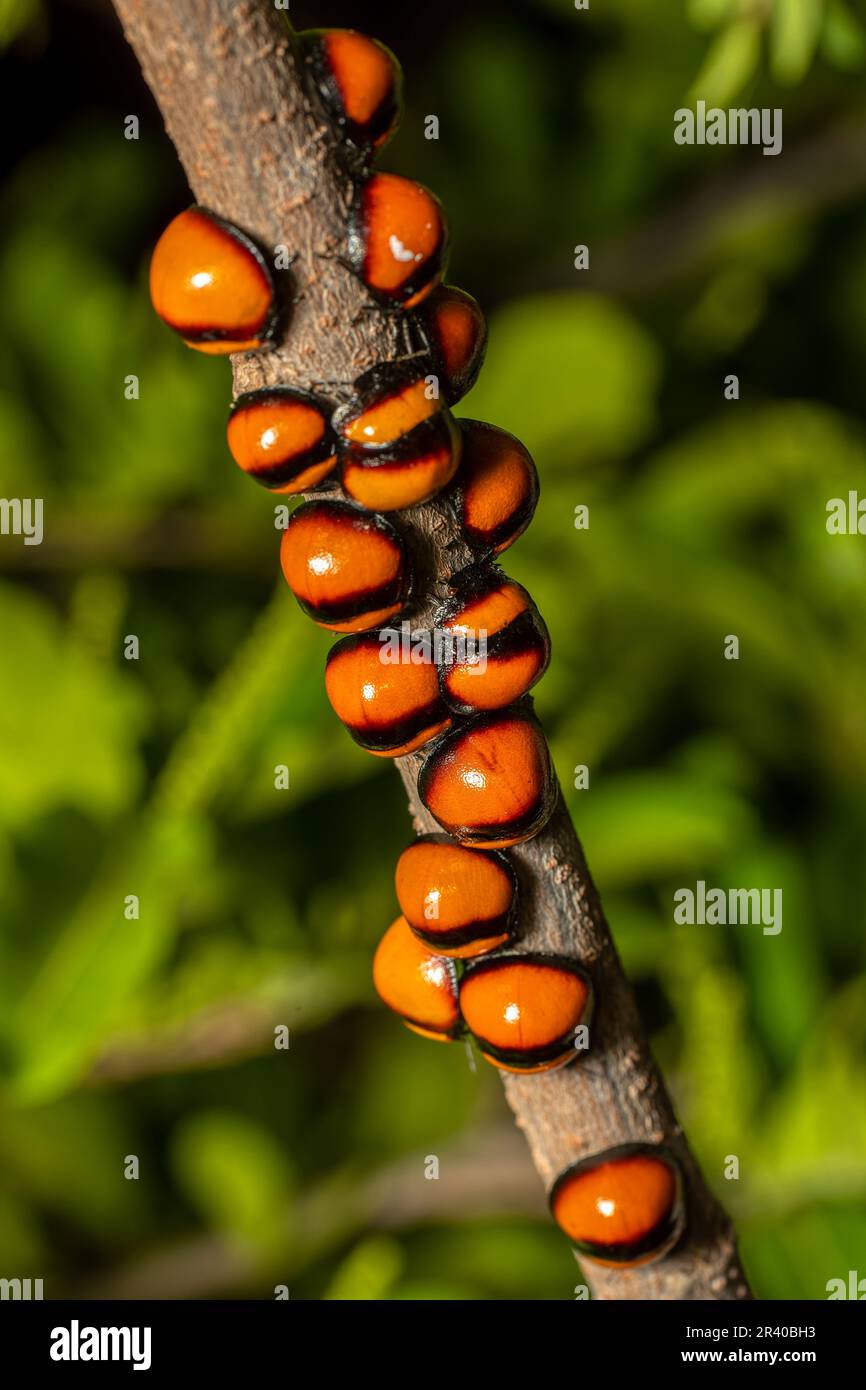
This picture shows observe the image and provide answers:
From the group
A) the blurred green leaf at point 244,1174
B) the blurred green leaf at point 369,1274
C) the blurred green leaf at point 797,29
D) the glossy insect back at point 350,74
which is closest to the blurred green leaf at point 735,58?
the blurred green leaf at point 797,29

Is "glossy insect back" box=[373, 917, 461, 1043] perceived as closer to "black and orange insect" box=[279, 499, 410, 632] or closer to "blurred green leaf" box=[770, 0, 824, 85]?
"black and orange insect" box=[279, 499, 410, 632]

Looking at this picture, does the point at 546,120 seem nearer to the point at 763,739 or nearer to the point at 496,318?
the point at 496,318

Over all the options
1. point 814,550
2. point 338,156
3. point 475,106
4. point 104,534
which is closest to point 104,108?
point 475,106
